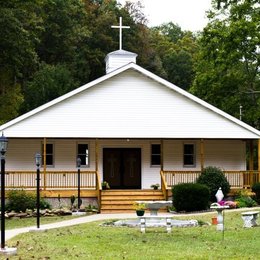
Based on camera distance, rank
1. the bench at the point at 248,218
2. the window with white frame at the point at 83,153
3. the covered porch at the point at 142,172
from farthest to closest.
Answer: the window with white frame at the point at 83,153, the covered porch at the point at 142,172, the bench at the point at 248,218

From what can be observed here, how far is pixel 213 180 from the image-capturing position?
1224 inches

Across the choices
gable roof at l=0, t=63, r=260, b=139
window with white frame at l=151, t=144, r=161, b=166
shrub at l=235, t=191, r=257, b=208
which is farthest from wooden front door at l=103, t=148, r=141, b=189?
shrub at l=235, t=191, r=257, b=208

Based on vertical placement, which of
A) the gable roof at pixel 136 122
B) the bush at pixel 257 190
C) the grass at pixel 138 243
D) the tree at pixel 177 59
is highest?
the tree at pixel 177 59

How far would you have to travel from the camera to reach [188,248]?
610 inches

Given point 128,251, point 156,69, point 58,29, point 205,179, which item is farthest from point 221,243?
point 156,69

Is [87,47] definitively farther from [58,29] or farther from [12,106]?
[12,106]

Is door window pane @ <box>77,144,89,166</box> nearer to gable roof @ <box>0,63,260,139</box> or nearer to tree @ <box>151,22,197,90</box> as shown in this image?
gable roof @ <box>0,63,260,139</box>

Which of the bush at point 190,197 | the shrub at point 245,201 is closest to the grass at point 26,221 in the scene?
the bush at point 190,197

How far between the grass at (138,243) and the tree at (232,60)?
19.0 m

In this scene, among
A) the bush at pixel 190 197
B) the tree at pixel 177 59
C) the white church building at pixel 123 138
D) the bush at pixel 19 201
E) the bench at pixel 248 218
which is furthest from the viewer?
the tree at pixel 177 59

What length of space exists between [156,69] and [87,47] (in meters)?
7.89

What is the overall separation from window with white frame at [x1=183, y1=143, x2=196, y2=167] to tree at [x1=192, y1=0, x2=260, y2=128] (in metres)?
6.97

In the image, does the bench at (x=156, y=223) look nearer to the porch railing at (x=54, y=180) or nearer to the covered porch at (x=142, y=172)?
the covered porch at (x=142, y=172)

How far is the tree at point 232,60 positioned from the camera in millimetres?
38438
